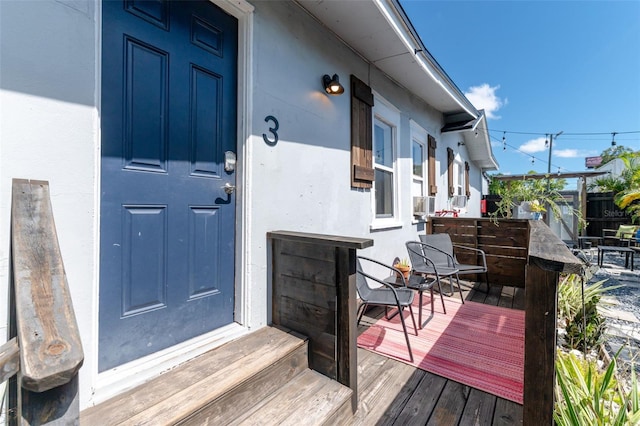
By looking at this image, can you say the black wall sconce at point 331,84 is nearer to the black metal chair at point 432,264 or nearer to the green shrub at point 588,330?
the black metal chair at point 432,264

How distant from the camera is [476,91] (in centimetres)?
3084

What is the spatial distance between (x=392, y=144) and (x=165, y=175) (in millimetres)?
3276

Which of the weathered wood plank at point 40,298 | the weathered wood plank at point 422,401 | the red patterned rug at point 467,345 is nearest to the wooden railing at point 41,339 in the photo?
the weathered wood plank at point 40,298

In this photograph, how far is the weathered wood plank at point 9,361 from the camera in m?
0.60

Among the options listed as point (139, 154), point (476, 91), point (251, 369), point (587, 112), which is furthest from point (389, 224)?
point (476, 91)

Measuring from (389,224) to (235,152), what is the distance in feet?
8.14

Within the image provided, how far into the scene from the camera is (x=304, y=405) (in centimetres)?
147

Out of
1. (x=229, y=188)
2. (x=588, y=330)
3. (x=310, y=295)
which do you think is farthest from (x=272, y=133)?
(x=588, y=330)

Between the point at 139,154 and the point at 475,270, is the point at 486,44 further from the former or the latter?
the point at 139,154

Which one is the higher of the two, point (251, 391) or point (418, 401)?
point (251, 391)

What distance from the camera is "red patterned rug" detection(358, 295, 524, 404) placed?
6.31 feet

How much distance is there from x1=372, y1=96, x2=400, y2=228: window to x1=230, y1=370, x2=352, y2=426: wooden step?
2.18 metres

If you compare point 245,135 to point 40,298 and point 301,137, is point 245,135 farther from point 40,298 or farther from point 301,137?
point 40,298

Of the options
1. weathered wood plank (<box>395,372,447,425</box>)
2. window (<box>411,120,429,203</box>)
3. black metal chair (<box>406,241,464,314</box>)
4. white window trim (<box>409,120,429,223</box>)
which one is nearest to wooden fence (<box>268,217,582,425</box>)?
weathered wood plank (<box>395,372,447,425</box>)
